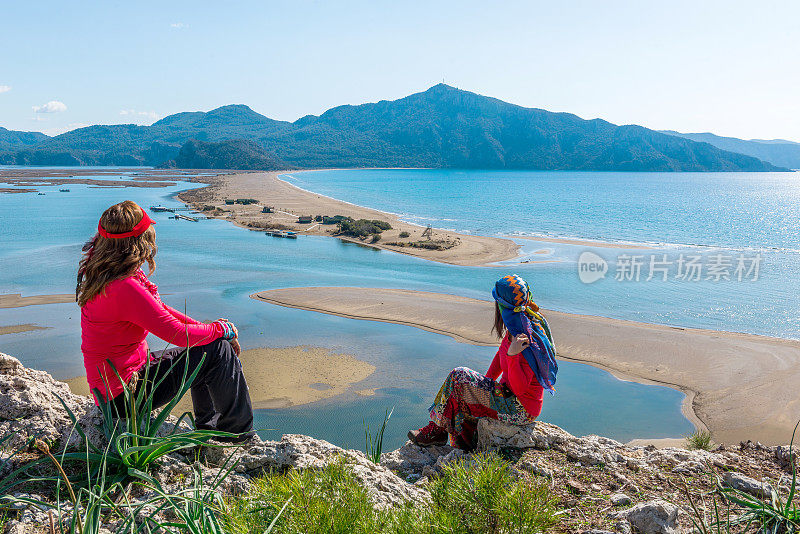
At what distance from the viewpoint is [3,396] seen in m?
3.31

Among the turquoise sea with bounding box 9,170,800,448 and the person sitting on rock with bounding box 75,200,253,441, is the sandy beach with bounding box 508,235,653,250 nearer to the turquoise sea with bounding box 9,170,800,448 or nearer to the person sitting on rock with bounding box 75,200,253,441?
the turquoise sea with bounding box 9,170,800,448

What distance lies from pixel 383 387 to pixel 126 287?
290 inches

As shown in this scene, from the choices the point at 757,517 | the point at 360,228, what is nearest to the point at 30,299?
the point at 757,517

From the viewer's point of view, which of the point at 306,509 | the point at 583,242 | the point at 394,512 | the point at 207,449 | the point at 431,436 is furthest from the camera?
the point at 583,242

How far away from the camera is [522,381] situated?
3.69 m

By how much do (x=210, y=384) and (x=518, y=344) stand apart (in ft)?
6.58

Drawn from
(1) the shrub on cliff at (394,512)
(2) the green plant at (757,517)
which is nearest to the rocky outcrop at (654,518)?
(2) the green plant at (757,517)

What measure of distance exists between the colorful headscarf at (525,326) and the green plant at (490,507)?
1.23 metres

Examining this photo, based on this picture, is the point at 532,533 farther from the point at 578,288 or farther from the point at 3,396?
the point at 578,288

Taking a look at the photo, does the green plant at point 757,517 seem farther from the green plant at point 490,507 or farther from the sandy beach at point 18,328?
the sandy beach at point 18,328

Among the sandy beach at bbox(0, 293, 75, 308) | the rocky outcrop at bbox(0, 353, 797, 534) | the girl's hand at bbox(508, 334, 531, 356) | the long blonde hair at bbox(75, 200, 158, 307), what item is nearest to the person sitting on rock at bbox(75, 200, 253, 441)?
the long blonde hair at bbox(75, 200, 158, 307)

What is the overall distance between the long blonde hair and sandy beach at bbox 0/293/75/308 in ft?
49.2

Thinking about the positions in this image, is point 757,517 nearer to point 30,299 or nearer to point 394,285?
point 394,285

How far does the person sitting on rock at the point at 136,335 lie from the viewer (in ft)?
9.08
